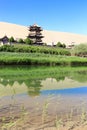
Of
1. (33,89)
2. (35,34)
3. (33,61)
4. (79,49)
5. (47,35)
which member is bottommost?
(33,61)

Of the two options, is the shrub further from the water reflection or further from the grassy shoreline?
the water reflection

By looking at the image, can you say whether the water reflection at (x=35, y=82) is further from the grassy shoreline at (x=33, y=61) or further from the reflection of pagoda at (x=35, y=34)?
the reflection of pagoda at (x=35, y=34)

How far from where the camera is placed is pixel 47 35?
131375 millimetres

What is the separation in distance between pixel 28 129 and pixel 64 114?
6.03 feet

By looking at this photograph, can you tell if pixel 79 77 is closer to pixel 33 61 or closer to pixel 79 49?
pixel 33 61

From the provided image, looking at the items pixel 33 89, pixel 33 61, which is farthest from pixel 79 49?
pixel 33 89

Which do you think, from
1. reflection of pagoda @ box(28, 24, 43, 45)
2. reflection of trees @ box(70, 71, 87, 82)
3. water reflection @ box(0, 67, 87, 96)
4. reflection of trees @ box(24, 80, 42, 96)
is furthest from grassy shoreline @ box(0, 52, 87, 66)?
reflection of pagoda @ box(28, 24, 43, 45)

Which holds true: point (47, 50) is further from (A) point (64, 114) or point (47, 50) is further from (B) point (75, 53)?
(A) point (64, 114)

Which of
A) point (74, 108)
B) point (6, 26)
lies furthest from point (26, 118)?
point (6, 26)

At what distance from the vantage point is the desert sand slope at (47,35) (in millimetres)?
114775

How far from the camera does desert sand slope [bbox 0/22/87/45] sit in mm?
114775

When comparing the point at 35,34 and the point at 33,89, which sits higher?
the point at 35,34

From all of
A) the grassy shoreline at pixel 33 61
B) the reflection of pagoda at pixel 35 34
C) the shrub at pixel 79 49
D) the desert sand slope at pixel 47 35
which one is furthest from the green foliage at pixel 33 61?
the desert sand slope at pixel 47 35

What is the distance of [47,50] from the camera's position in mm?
64375
